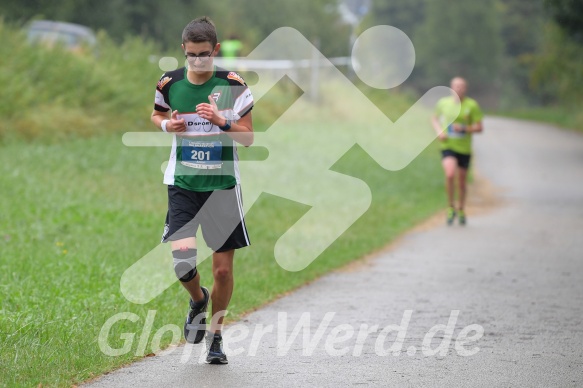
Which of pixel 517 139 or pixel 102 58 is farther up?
pixel 102 58

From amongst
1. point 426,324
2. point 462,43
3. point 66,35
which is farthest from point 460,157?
point 462,43

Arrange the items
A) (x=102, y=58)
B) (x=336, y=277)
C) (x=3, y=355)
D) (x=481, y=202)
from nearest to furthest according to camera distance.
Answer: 1. (x=3, y=355)
2. (x=336, y=277)
3. (x=481, y=202)
4. (x=102, y=58)

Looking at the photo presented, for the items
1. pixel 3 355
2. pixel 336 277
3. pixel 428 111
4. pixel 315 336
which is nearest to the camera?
pixel 3 355

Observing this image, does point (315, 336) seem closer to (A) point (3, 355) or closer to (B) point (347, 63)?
(A) point (3, 355)

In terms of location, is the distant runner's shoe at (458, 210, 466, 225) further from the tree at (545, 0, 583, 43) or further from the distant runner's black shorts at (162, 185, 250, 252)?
the distant runner's black shorts at (162, 185, 250, 252)

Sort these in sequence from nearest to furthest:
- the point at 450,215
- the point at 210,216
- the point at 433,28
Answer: the point at 210,216, the point at 450,215, the point at 433,28

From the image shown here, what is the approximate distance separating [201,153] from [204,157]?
0.03m

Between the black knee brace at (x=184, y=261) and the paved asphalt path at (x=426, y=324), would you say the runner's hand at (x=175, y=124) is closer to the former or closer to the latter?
the black knee brace at (x=184, y=261)

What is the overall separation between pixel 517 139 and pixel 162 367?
3238 centimetres

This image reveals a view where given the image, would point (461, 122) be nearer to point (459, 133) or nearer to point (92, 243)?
point (459, 133)

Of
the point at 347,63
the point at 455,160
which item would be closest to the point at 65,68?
the point at 455,160

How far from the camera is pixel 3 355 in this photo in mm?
6461

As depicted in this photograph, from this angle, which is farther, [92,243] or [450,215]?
[450,215]

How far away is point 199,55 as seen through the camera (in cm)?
649
